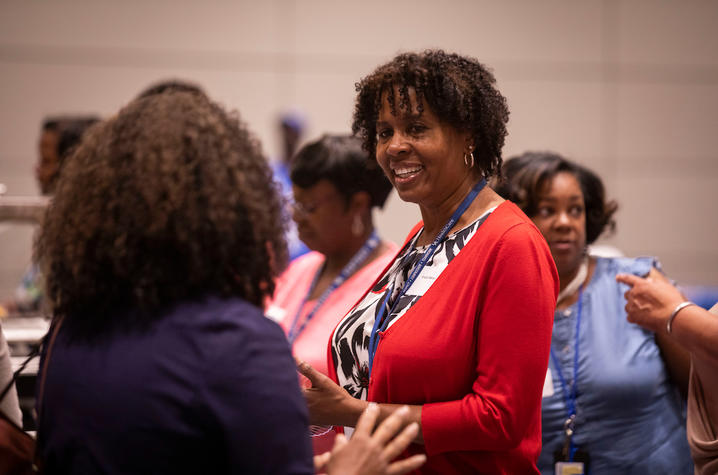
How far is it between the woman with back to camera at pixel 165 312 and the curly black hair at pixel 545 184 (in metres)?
1.27

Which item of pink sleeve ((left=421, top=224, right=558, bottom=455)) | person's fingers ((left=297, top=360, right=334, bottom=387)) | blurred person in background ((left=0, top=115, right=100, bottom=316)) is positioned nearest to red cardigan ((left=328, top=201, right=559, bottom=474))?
pink sleeve ((left=421, top=224, right=558, bottom=455))

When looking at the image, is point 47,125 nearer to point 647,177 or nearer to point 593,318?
point 593,318

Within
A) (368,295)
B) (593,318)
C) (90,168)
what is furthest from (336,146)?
(90,168)

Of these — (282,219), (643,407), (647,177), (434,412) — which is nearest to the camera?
(282,219)

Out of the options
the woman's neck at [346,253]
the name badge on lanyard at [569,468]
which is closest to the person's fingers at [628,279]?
the name badge on lanyard at [569,468]

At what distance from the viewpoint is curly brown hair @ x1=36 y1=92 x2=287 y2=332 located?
98cm

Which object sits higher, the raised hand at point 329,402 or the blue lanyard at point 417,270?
the blue lanyard at point 417,270

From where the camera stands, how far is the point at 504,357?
4.29ft

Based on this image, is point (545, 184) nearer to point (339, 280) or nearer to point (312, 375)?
point (339, 280)

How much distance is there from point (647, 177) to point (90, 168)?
5175 millimetres

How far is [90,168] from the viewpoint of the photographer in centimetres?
104

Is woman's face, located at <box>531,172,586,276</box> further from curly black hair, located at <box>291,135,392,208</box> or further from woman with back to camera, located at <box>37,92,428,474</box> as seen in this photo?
woman with back to camera, located at <box>37,92,428,474</box>

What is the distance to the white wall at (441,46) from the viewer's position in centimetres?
496

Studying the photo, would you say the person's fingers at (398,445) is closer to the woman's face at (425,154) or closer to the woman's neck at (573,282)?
the woman's face at (425,154)
